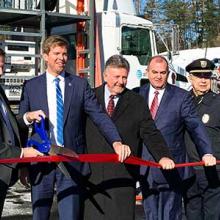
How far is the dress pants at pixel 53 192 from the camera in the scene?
398 cm

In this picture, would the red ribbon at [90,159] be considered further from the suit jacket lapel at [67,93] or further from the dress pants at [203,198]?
the dress pants at [203,198]

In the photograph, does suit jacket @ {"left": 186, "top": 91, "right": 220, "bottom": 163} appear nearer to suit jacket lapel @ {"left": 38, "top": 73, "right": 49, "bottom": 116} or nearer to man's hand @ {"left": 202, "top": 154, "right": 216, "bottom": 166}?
man's hand @ {"left": 202, "top": 154, "right": 216, "bottom": 166}

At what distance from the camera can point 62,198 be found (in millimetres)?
4035

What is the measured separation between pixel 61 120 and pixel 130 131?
602 millimetres

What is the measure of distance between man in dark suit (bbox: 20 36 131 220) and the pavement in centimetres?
235

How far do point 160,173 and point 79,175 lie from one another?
2.51 feet

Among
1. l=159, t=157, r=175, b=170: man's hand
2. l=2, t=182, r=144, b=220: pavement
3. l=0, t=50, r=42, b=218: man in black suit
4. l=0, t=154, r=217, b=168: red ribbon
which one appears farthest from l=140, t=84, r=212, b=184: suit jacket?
l=2, t=182, r=144, b=220: pavement

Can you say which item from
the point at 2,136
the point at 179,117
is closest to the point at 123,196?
the point at 179,117

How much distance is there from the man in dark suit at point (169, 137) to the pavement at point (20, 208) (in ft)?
6.26

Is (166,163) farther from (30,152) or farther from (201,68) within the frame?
(201,68)

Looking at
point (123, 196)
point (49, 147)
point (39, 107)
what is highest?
point (39, 107)

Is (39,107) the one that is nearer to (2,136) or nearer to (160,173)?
(2,136)

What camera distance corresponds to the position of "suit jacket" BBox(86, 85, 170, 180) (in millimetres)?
4254

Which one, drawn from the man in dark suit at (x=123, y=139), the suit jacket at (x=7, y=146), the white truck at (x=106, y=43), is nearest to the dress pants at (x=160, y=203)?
the man in dark suit at (x=123, y=139)
